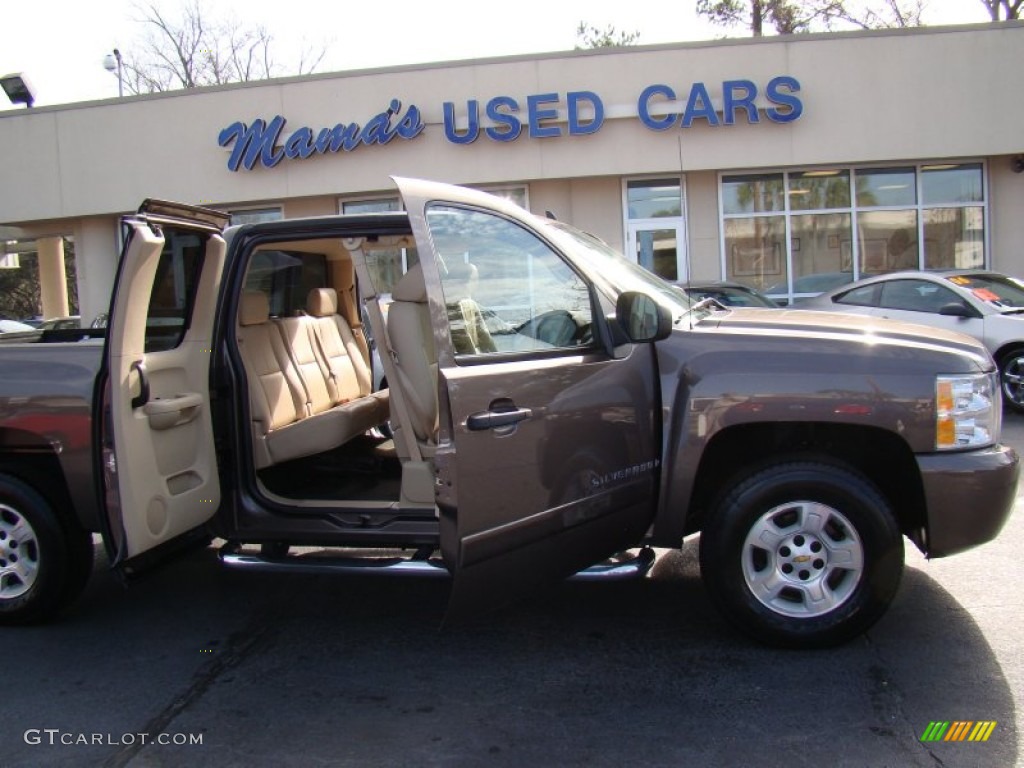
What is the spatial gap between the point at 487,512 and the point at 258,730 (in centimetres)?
123

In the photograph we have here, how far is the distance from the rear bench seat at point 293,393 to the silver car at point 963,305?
685 centimetres

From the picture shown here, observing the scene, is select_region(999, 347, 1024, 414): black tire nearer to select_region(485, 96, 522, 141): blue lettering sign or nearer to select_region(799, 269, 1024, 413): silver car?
select_region(799, 269, 1024, 413): silver car

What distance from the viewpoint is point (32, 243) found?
25797mm

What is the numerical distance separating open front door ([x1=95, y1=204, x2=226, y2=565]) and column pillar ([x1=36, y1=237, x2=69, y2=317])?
20.3 metres

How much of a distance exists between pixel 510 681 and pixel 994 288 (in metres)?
8.82

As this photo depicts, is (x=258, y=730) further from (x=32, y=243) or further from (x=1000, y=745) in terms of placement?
(x=32, y=243)

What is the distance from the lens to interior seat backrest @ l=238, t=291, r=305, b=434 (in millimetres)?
4574

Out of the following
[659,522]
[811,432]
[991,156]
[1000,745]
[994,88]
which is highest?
[994,88]

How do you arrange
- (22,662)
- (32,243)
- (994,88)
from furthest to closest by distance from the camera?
(32,243) < (994,88) < (22,662)

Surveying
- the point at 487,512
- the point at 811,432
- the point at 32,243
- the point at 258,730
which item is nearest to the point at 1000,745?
the point at 811,432

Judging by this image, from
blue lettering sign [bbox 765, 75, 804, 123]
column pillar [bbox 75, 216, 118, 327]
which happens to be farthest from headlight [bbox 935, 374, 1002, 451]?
column pillar [bbox 75, 216, 118, 327]

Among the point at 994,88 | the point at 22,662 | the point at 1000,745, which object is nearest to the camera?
the point at 1000,745

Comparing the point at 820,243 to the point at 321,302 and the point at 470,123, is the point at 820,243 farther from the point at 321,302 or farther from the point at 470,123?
the point at 321,302

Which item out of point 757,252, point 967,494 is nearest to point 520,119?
point 757,252
